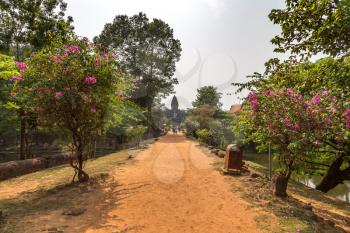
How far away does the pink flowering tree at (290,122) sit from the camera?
→ 6785 mm


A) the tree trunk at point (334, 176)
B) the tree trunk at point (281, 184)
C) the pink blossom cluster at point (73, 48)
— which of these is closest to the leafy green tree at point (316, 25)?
the tree trunk at point (281, 184)

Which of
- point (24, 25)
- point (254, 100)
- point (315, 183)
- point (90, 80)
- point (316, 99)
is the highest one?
point (24, 25)

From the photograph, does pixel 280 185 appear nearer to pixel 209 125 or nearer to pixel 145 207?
pixel 145 207

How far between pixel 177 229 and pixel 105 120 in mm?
5970

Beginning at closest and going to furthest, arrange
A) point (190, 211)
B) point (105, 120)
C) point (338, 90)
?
1. point (338, 90)
2. point (190, 211)
3. point (105, 120)

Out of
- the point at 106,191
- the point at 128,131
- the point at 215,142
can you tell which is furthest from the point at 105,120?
the point at 215,142

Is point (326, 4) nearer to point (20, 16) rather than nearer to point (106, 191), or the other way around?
point (106, 191)

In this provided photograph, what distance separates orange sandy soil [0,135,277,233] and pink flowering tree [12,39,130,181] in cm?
200

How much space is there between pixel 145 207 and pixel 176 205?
33.3 inches

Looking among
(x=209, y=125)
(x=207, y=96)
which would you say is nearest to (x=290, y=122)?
(x=209, y=125)

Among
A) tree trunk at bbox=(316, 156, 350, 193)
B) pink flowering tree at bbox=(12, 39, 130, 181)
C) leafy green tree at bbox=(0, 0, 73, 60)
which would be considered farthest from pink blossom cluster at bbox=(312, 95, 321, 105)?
leafy green tree at bbox=(0, 0, 73, 60)

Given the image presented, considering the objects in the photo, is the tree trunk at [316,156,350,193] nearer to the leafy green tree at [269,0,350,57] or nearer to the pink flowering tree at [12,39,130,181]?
the leafy green tree at [269,0,350,57]

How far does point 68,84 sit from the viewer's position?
8.58m

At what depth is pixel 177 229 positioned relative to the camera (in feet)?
18.6
